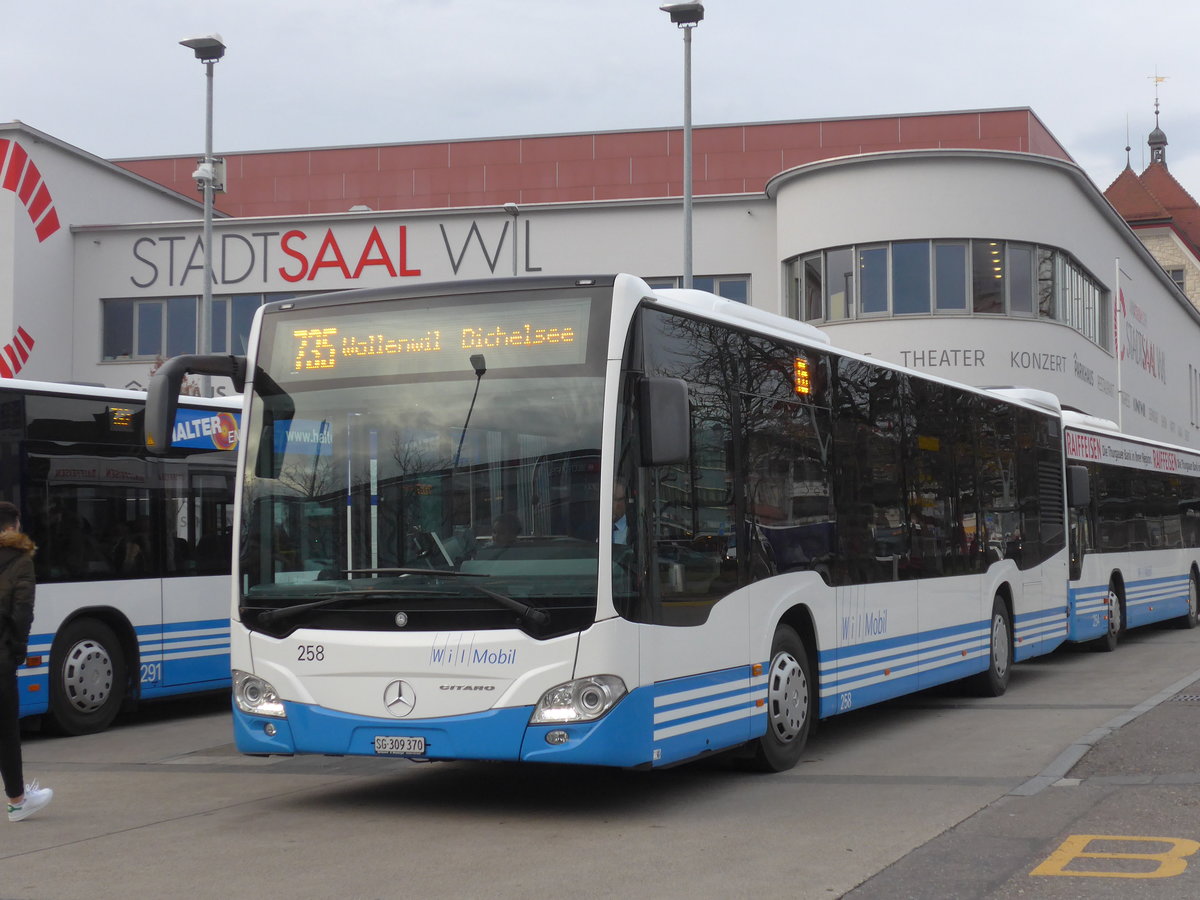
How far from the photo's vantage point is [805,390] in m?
10.4

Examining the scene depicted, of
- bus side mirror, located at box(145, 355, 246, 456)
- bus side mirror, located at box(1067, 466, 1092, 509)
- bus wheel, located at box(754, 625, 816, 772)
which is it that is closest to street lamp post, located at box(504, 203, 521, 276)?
bus side mirror, located at box(1067, 466, 1092, 509)

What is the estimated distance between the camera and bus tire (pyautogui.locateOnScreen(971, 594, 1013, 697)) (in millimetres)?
14344

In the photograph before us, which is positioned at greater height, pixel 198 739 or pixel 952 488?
pixel 952 488

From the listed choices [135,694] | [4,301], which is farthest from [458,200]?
[135,694]

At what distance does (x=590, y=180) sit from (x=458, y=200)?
449 centimetres

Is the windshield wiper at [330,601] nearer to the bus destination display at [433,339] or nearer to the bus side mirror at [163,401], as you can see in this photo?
the bus side mirror at [163,401]

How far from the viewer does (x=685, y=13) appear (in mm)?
23547

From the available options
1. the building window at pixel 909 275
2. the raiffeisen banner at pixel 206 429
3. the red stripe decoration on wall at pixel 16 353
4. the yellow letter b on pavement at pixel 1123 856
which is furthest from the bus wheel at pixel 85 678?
the red stripe decoration on wall at pixel 16 353

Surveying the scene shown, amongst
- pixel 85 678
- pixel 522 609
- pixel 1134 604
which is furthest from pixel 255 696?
pixel 1134 604

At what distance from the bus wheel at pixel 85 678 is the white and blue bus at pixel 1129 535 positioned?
1045 cm

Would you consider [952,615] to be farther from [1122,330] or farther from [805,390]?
[1122,330]

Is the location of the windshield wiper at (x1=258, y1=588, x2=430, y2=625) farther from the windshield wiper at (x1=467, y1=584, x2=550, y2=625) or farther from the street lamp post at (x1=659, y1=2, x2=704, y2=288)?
the street lamp post at (x1=659, y1=2, x2=704, y2=288)

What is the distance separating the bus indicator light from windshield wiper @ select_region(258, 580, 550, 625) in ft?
10.2

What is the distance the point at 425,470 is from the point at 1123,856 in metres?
3.93
